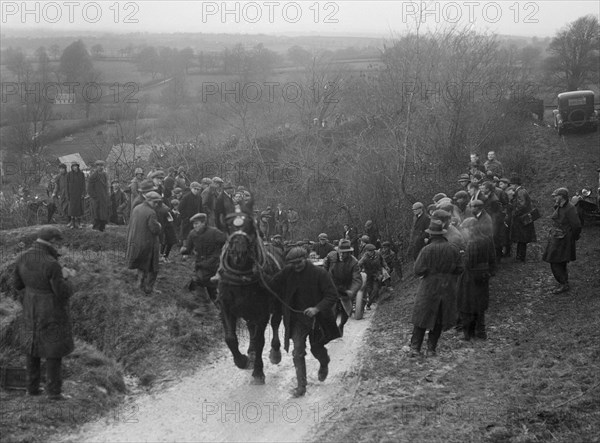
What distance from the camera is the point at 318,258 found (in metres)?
15.3

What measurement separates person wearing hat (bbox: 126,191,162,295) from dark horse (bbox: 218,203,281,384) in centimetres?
294

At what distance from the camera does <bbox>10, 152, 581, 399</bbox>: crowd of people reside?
27.0ft

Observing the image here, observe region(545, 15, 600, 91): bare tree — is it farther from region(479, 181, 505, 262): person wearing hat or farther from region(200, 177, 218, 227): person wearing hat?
region(200, 177, 218, 227): person wearing hat

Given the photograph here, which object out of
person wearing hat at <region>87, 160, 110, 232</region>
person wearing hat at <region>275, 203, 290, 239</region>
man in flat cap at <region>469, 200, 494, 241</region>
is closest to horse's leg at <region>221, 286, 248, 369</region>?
man in flat cap at <region>469, 200, 494, 241</region>

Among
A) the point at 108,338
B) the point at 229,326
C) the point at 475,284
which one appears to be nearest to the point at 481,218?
the point at 475,284

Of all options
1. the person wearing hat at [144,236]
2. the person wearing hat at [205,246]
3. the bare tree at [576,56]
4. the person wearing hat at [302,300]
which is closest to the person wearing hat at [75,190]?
the person wearing hat at [144,236]

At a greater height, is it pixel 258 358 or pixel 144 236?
pixel 144 236

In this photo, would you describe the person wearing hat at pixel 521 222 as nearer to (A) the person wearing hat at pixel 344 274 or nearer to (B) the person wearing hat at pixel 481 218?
(B) the person wearing hat at pixel 481 218

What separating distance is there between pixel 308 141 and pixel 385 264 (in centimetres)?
2720

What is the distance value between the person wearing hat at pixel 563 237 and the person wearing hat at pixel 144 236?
746 centimetres

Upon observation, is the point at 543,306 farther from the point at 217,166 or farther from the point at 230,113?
the point at 230,113

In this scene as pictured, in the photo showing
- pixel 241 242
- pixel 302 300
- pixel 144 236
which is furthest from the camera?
pixel 144 236

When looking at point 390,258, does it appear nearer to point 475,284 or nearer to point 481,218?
point 481,218

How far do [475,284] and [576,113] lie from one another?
25996mm
